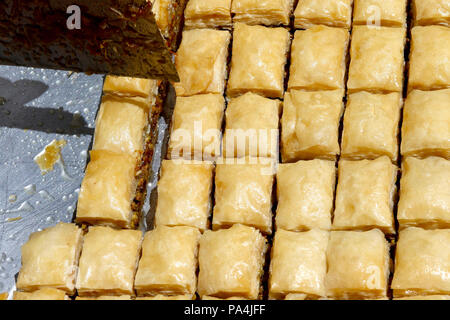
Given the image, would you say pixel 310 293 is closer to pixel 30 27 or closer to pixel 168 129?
pixel 168 129

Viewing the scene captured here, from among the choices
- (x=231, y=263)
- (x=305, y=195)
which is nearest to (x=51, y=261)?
(x=231, y=263)

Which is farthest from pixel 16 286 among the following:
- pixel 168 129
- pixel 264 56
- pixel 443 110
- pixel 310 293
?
pixel 443 110

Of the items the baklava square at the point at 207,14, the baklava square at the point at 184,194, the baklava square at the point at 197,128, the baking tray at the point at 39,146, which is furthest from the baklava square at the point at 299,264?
the baklava square at the point at 207,14

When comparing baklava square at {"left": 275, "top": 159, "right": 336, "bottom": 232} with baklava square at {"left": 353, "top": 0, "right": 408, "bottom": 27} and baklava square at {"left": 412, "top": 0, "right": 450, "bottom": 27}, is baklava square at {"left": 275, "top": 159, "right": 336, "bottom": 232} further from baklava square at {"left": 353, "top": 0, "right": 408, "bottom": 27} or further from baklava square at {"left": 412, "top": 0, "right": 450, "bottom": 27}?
baklava square at {"left": 412, "top": 0, "right": 450, "bottom": 27}

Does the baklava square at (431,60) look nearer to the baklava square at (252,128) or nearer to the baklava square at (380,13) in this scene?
the baklava square at (380,13)

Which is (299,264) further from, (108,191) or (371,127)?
(108,191)
